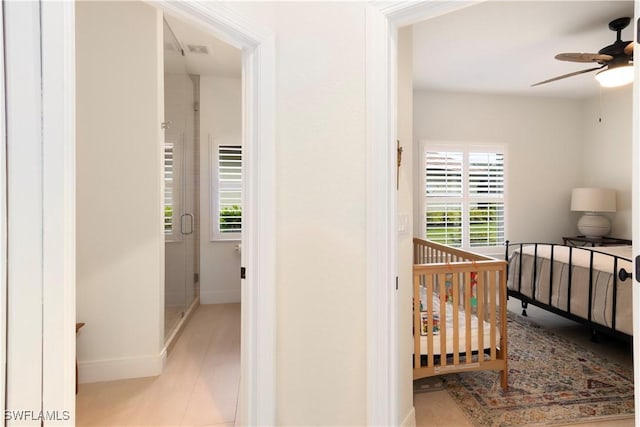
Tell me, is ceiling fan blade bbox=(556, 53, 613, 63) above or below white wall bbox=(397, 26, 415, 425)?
above

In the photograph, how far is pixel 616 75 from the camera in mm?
2836

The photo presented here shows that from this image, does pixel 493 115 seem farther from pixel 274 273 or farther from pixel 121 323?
pixel 121 323

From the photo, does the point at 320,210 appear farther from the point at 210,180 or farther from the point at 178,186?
the point at 210,180

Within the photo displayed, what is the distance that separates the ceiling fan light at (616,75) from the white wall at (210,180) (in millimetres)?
3540

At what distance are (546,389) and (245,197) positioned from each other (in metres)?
2.31

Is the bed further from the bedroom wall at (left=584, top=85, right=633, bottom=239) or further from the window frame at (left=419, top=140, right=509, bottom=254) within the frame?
the bedroom wall at (left=584, top=85, right=633, bottom=239)

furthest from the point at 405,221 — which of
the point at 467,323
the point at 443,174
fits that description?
the point at 443,174

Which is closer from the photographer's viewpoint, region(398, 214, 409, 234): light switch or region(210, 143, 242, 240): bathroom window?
region(398, 214, 409, 234): light switch

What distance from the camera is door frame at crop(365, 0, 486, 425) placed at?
1.50 m

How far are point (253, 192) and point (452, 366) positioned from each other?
1.69 m

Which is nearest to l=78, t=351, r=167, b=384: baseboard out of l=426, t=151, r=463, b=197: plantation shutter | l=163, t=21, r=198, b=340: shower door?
l=163, t=21, r=198, b=340: shower door

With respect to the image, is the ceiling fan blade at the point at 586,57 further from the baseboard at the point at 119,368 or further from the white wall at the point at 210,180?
the baseboard at the point at 119,368

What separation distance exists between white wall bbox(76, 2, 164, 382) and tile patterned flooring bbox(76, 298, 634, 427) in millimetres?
176

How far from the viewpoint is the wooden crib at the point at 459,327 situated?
2.14m
